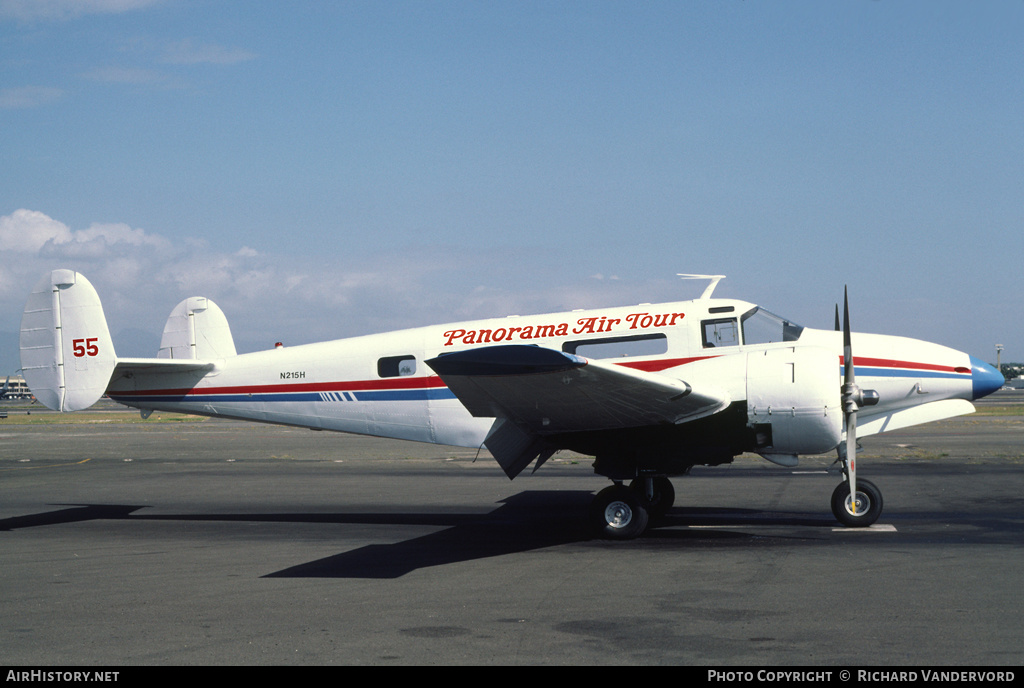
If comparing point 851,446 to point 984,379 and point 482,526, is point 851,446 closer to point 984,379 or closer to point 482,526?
point 984,379

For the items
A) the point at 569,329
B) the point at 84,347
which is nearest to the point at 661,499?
the point at 569,329

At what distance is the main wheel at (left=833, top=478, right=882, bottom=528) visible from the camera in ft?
41.5

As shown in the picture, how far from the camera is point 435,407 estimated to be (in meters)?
14.2

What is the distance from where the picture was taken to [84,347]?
14828mm

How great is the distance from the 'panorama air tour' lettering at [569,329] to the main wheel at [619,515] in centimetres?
280

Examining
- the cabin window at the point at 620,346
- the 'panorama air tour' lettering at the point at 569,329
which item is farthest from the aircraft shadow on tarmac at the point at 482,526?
the 'panorama air tour' lettering at the point at 569,329

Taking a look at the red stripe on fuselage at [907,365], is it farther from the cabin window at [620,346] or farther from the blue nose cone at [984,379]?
the cabin window at [620,346]

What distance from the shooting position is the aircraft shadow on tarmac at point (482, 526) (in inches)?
428

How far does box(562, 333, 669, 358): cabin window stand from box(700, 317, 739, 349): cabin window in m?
0.64

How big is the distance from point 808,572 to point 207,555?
8096 mm

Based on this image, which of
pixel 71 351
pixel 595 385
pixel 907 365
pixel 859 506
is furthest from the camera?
pixel 71 351

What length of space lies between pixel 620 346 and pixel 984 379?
5695mm
